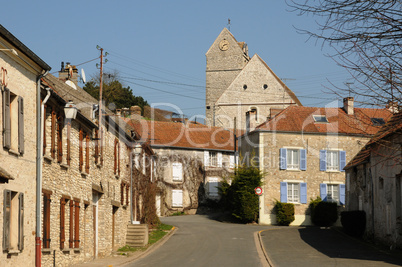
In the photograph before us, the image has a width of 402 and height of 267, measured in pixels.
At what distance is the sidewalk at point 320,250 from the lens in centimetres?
2136

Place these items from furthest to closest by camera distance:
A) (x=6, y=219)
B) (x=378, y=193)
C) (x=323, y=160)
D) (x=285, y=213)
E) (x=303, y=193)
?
(x=323, y=160), (x=303, y=193), (x=285, y=213), (x=378, y=193), (x=6, y=219)

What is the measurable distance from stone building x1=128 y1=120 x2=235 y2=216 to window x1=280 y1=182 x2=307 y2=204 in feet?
34.0

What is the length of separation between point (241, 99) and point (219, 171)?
15889 millimetres

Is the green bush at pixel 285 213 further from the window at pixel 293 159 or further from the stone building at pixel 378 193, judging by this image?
the stone building at pixel 378 193

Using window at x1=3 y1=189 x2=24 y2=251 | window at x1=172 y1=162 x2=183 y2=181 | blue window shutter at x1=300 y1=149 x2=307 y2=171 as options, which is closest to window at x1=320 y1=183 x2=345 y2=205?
blue window shutter at x1=300 y1=149 x2=307 y2=171

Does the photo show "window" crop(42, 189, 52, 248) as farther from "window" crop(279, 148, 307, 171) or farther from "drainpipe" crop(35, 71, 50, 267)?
"window" crop(279, 148, 307, 171)

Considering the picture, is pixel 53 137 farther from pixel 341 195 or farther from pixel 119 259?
pixel 341 195

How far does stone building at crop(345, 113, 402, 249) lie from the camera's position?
Result: 24688 millimetres

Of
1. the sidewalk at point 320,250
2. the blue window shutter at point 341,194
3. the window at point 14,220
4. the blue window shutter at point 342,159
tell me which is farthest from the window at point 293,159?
the window at point 14,220

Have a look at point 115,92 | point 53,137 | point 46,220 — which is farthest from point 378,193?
point 115,92

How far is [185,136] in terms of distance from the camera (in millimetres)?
52812

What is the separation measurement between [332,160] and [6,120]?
3252 centimetres

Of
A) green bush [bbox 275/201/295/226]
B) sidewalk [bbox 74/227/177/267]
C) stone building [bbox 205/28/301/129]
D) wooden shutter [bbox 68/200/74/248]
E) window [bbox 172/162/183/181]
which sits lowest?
sidewalk [bbox 74/227/177/267]

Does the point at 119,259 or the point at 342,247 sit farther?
the point at 342,247
